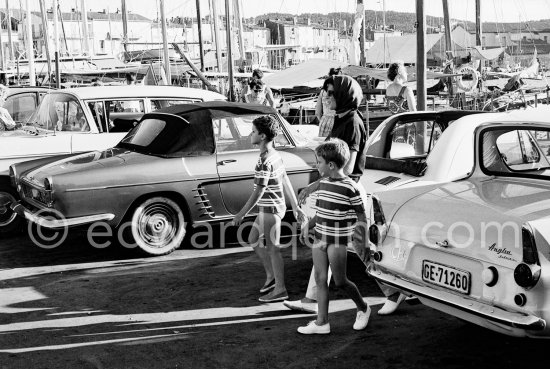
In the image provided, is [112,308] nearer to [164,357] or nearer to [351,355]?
[164,357]

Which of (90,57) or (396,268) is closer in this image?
(396,268)

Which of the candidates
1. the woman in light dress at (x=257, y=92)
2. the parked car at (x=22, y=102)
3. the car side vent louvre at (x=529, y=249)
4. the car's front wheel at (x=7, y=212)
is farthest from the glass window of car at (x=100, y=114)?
the car side vent louvre at (x=529, y=249)

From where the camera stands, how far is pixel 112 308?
6566mm

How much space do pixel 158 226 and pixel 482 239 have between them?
15.6 feet

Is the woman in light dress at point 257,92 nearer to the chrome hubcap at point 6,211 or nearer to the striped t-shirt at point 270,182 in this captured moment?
the chrome hubcap at point 6,211

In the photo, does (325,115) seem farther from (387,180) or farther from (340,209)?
(340,209)

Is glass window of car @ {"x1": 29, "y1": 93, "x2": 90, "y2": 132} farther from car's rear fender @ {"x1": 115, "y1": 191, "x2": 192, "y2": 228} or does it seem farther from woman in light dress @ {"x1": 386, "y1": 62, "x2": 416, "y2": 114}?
woman in light dress @ {"x1": 386, "y1": 62, "x2": 416, "y2": 114}

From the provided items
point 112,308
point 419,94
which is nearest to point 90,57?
point 419,94

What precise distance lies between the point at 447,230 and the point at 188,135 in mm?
4510

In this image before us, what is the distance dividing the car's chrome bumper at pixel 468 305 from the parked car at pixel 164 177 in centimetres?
352

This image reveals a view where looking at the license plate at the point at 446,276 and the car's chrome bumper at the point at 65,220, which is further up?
the license plate at the point at 446,276

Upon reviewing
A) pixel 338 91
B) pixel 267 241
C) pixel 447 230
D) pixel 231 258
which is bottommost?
pixel 231 258

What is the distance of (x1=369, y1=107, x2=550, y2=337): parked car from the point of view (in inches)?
169

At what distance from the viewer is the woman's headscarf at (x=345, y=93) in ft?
21.2
